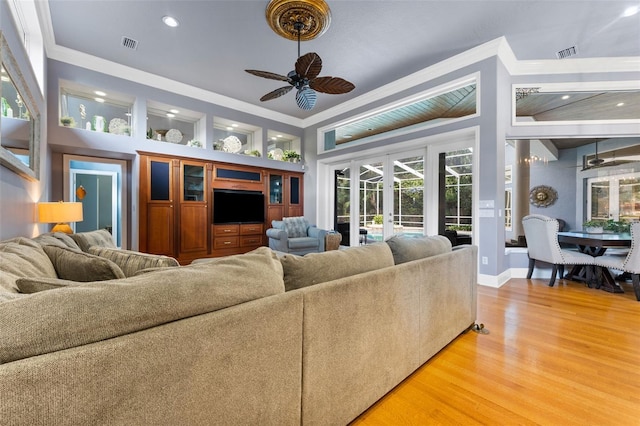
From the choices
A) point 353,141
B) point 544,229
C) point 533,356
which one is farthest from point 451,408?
point 353,141

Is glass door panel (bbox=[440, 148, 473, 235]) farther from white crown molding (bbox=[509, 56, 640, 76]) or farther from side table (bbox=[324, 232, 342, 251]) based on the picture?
side table (bbox=[324, 232, 342, 251])

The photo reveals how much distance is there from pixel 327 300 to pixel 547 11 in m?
4.14

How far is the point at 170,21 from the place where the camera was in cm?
332

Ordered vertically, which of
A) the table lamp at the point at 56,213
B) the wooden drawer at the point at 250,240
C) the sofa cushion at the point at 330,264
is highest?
the table lamp at the point at 56,213

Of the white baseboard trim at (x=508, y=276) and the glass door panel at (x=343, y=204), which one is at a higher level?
the glass door panel at (x=343, y=204)

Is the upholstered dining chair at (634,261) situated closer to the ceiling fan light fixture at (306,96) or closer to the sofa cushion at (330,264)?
the sofa cushion at (330,264)

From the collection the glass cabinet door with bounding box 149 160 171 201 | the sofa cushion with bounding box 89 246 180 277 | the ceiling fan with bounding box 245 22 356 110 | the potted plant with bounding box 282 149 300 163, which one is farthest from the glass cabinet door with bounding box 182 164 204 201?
the sofa cushion with bounding box 89 246 180 277

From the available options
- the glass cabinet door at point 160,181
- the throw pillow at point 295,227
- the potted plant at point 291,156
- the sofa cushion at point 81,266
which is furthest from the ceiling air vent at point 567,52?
the glass cabinet door at point 160,181

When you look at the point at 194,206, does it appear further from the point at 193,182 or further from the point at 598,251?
the point at 598,251

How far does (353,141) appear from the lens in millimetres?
6086

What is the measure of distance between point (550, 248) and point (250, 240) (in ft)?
17.2

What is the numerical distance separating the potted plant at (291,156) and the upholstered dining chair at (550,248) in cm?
495

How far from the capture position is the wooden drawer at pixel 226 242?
5.46 meters

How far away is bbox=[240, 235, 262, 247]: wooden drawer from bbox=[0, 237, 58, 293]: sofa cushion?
4.52m
